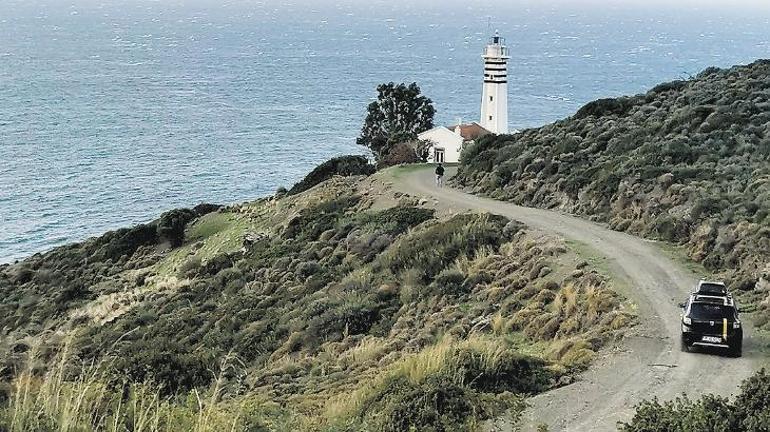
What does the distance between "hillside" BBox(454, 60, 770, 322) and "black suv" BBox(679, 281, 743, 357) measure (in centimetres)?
183

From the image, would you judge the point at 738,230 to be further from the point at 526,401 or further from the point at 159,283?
the point at 159,283

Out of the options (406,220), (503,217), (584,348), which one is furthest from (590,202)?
(584,348)

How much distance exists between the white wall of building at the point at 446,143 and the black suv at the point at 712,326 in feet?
118

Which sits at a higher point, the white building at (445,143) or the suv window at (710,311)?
the suv window at (710,311)

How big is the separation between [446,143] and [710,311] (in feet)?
122

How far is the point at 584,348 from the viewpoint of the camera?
14.3m

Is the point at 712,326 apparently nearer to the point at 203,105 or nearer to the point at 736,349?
the point at 736,349

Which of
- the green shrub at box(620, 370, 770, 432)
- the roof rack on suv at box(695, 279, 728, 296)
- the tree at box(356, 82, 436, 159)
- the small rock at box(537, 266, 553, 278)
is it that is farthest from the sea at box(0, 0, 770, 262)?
the green shrub at box(620, 370, 770, 432)

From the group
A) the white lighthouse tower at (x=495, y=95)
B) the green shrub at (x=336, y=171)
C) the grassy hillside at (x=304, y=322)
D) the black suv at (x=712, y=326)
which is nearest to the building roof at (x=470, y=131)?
the white lighthouse tower at (x=495, y=95)

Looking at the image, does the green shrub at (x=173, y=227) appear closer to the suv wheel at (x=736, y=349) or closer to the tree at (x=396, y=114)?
the tree at (x=396, y=114)

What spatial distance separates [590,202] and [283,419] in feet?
66.2

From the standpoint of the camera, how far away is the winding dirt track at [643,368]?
37.3 ft

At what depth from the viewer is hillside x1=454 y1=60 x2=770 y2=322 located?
20.6 m

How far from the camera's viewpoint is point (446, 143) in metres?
51.0
